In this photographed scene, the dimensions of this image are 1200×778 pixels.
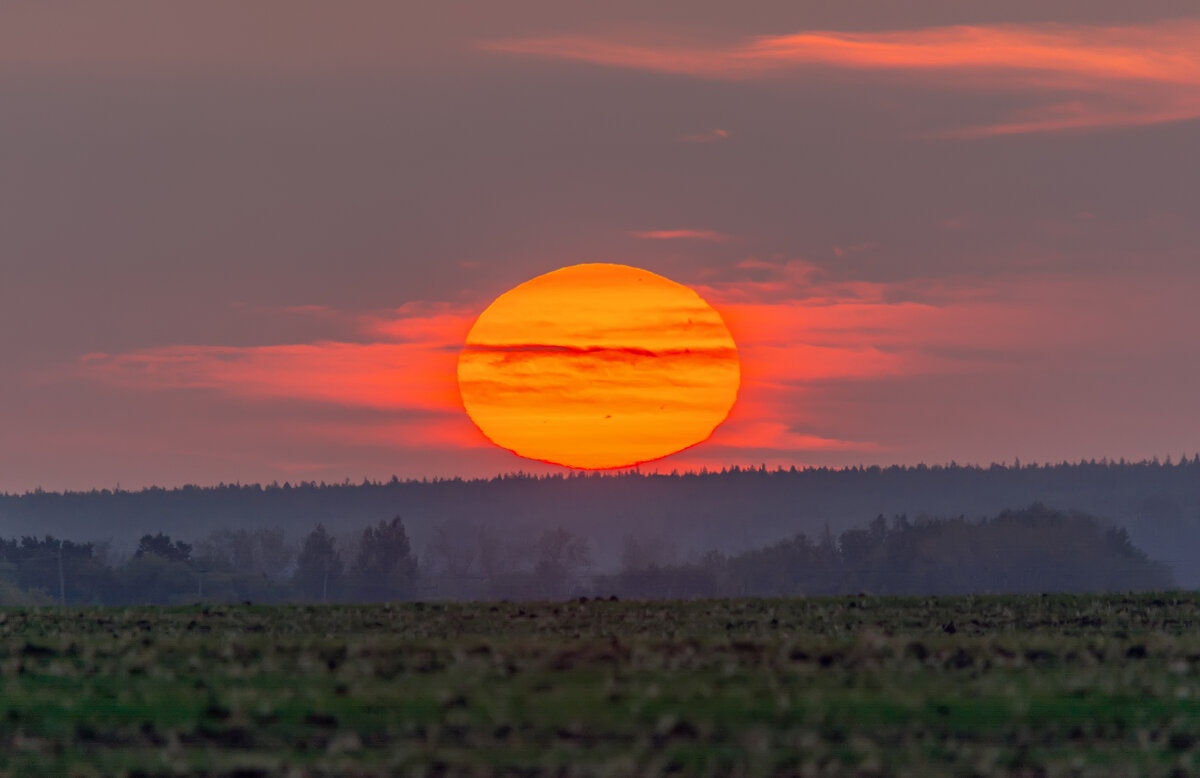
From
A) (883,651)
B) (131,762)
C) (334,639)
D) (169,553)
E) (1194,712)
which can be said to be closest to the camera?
(131,762)

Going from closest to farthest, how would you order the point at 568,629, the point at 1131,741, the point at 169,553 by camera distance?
the point at 1131,741, the point at 568,629, the point at 169,553

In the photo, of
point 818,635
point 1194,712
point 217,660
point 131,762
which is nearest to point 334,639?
point 217,660

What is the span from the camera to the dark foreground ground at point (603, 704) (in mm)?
21938

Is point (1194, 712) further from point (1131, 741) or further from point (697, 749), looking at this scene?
point (697, 749)

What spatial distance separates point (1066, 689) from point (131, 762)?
47.0 feet

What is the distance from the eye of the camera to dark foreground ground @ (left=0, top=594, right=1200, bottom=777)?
2194cm

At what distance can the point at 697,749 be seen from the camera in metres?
22.3

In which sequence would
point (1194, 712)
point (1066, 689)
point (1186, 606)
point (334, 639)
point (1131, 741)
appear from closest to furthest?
point (1131, 741) → point (1194, 712) → point (1066, 689) → point (334, 639) → point (1186, 606)

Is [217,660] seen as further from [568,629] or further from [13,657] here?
[568,629]

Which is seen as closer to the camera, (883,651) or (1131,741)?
(1131,741)

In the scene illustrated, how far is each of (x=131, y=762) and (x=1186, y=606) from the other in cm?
3653

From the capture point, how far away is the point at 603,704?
2545cm

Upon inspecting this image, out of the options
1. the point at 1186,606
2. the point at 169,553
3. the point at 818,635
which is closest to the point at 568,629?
the point at 818,635

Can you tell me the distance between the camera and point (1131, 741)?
23.8 m
